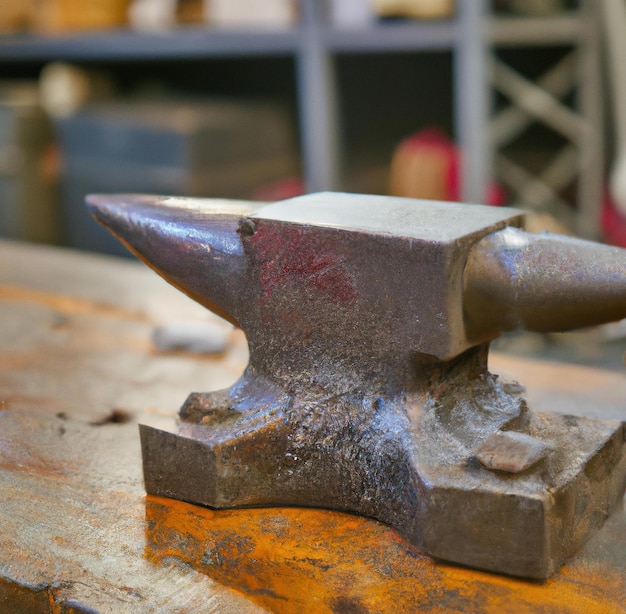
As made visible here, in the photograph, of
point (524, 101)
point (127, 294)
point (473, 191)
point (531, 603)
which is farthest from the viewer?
point (524, 101)

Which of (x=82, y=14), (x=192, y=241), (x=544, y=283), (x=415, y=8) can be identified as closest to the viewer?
(x=544, y=283)

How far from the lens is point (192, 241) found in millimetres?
949

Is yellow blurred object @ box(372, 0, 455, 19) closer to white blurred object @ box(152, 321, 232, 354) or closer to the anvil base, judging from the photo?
white blurred object @ box(152, 321, 232, 354)

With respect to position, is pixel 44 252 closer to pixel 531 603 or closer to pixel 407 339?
pixel 407 339

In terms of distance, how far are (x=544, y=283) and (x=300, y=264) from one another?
238mm

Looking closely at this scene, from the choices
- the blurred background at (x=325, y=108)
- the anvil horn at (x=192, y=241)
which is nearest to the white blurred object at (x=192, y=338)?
the anvil horn at (x=192, y=241)

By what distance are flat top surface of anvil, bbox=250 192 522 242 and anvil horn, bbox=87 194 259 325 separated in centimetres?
5

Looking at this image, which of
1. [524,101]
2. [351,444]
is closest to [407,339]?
[351,444]

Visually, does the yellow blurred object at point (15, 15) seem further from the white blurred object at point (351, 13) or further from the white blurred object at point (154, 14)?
the white blurred object at point (351, 13)

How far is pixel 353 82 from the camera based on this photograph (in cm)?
361

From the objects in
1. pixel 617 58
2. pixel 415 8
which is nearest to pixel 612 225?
pixel 617 58

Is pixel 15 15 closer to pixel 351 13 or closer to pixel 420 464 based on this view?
pixel 351 13

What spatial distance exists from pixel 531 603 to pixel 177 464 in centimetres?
39

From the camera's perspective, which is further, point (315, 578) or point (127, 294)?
point (127, 294)
